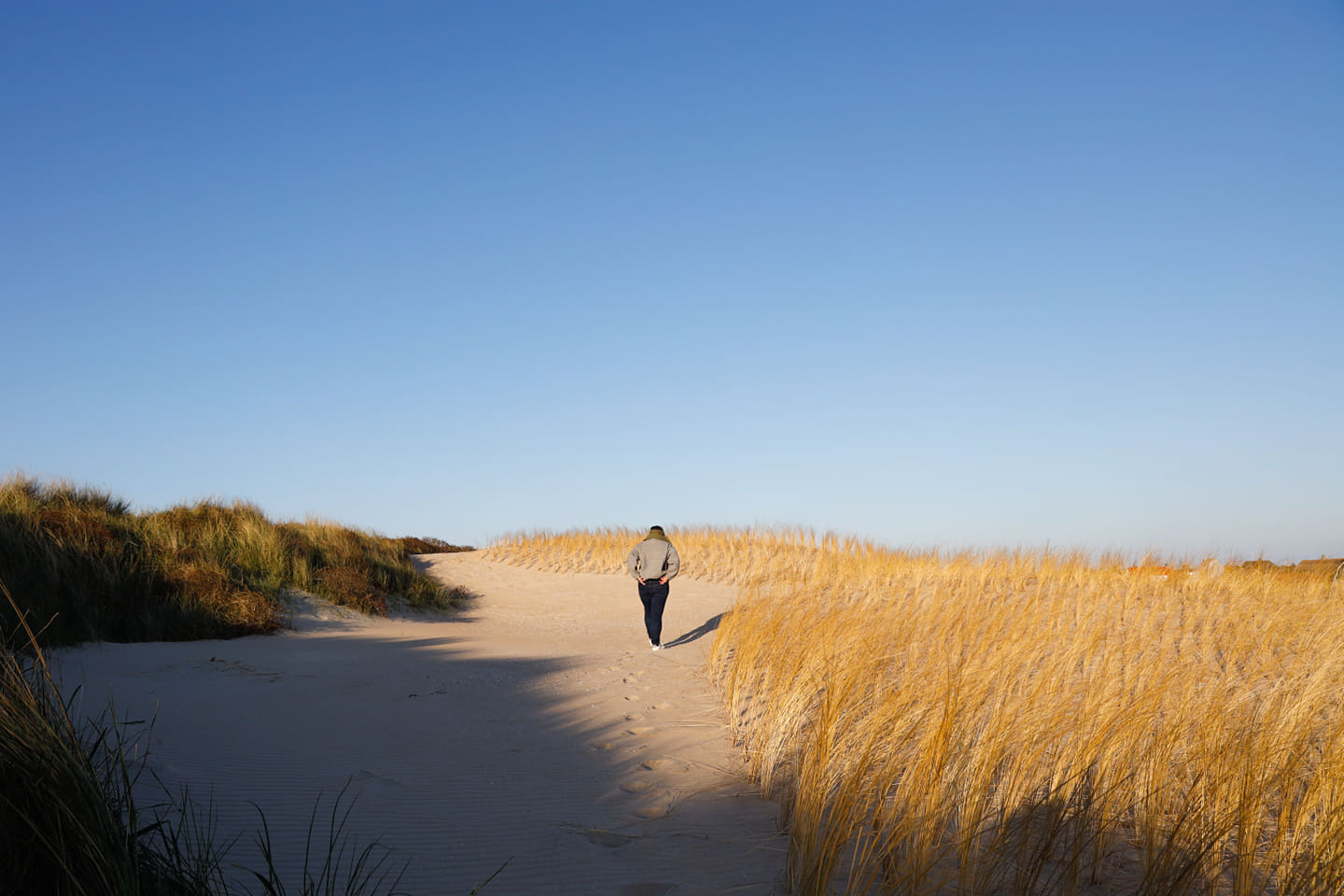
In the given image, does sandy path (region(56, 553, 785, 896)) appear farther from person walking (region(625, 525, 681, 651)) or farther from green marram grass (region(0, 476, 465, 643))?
green marram grass (region(0, 476, 465, 643))

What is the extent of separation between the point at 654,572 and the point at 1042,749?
24.2ft

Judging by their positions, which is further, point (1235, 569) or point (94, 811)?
point (1235, 569)

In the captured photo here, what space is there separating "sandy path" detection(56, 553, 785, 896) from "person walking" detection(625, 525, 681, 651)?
594 mm

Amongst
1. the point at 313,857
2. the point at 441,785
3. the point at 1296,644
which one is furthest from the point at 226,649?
the point at 1296,644

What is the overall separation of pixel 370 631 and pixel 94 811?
10.9 metres

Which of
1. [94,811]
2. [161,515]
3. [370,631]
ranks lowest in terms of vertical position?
[370,631]

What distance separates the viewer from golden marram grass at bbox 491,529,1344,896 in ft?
12.0

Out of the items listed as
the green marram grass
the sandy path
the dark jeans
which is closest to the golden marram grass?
the sandy path

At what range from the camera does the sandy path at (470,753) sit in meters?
4.09

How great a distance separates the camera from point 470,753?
605 centimetres

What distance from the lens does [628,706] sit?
7750 mm

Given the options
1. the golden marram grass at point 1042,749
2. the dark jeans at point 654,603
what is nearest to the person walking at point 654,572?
the dark jeans at point 654,603

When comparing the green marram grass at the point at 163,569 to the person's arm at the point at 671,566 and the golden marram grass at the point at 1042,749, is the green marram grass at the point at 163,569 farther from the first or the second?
the golden marram grass at the point at 1042,749

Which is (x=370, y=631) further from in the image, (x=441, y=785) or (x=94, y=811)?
(x=94, y=811)
